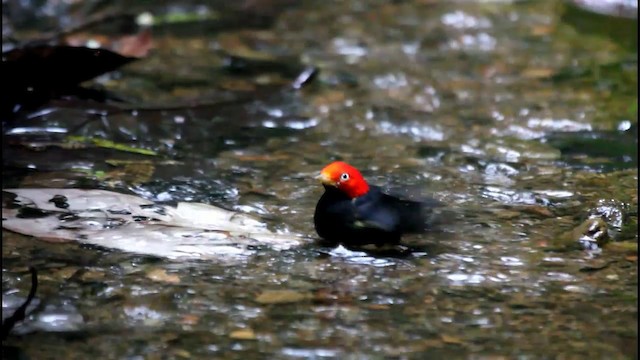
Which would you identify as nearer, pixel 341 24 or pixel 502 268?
pixel 502 268

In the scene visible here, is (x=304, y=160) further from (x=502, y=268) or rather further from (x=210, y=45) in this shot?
(x=210, y=45)

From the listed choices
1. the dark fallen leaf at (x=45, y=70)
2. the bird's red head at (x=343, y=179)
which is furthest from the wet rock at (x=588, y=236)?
the dark fallen leaf at (x=45, y=70)

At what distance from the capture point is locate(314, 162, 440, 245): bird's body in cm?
239

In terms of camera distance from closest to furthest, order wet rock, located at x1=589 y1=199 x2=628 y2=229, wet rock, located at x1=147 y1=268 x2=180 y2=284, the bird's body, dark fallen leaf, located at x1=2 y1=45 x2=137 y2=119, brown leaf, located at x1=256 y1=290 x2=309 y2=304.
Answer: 1. brown leaf, located at x1=256 y1=290 x2=309 y2=304
2. wet rock, located at x1=147 y1=268 x2=180 y2=284
3. the bird's body
4. wet rock, located at x1=589 y1=199 x2=628 y2=229
5. dark fallen leaf, located at x1=2 y1=45 x2=137 y2=119

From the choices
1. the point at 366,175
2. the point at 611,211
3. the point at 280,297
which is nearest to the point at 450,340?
the point at 280,297

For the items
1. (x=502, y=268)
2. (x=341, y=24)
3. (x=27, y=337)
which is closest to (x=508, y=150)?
(x=502, y=268)

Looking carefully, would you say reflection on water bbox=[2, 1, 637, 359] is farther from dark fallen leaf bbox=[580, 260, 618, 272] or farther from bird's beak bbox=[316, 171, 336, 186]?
bird's beak bbox=[316, 171, 336, 186]

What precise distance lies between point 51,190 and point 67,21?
305 centimetres

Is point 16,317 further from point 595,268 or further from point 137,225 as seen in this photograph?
point 595,268

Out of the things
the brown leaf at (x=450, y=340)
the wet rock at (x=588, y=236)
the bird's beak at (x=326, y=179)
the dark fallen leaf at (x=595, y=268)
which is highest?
the bird's beak at (x=326, y=179)

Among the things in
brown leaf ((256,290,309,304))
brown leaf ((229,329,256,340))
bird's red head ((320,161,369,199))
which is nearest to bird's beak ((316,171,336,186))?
bird's red head ((320,161,369,199))

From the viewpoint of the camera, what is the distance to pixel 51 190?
280 centimetres

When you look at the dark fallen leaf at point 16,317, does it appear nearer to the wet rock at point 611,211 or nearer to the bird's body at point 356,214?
the bird's body at point 356,214

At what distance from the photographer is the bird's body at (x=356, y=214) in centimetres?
239
